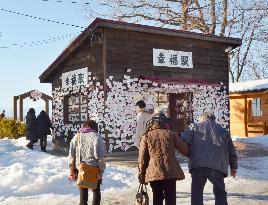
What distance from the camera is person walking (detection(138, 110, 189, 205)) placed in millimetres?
5621

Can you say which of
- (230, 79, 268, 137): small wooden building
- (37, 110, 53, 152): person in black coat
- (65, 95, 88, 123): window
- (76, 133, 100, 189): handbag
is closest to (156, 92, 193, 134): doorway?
(65, 95, 88, 123): window

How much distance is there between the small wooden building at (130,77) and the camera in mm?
14703

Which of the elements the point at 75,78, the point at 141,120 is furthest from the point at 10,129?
the point at 141,120

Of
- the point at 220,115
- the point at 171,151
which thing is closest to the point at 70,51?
the point at 220,115

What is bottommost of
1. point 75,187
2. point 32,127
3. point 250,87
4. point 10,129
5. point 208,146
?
point 75,187

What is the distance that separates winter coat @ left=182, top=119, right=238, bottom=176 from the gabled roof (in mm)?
8701

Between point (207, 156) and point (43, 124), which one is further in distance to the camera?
point (43, 124)

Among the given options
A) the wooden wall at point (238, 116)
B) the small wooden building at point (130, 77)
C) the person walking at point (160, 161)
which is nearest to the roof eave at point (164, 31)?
the small wooden building at point (130, 77)

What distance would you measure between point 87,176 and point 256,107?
19.4m

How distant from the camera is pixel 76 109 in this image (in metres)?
16.7

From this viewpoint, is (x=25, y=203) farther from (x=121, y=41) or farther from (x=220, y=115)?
(x=220, y=115)

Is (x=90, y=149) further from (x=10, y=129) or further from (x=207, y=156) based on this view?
(x=10, y=129)

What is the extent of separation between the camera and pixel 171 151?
5.70 metres

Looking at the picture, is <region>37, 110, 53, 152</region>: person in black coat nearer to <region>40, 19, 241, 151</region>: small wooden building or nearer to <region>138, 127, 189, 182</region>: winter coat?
<region>40, 19, 241, 151</region>: small wooden building
